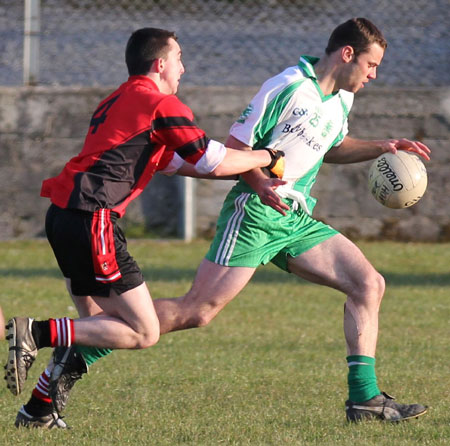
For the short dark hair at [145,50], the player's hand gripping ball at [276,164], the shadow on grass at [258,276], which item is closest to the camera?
the short dark hair at [145,50]

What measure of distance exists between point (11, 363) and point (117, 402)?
1126mm

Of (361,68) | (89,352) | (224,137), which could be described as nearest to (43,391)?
(89,352)

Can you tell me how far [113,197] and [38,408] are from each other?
3.86 ft

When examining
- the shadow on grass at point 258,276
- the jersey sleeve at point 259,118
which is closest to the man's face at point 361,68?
the jersey sleeve at point 259,118

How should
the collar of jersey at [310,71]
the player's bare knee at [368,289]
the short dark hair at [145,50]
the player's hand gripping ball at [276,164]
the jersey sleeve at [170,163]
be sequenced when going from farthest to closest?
the collar of jersey at [310,71], the player's bare knee at [368,289], the jersey sleeve at [170,163], the player's hand gripping ball at [276,164], the short dark hair at [145,50]

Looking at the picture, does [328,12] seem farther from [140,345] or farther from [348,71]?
[140,345]

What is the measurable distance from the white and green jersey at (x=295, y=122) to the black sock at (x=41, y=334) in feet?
4.39

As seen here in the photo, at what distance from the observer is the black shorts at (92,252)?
4914mm

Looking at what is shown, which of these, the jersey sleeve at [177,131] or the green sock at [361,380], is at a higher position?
the jersey sleeve at [177,131]

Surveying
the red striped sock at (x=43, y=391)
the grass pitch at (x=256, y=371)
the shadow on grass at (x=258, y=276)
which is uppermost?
the red striped sock at (x=43, y=391)

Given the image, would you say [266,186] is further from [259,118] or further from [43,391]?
[43,391]

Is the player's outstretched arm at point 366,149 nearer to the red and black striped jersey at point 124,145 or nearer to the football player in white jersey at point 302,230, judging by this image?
the football player in white jersey at point 302,230

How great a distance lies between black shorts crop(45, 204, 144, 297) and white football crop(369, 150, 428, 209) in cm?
166

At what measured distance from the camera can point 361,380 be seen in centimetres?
549
